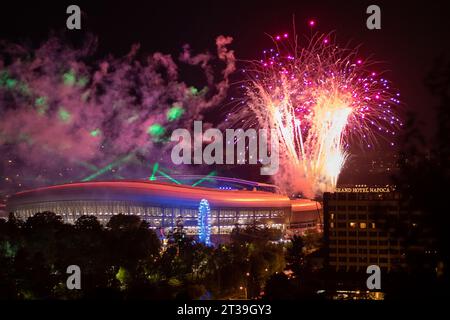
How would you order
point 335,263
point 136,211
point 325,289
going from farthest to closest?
point 136,211
point 335,263
point 325,289

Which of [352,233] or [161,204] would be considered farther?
[161,204]

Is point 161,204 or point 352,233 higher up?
point 161,204

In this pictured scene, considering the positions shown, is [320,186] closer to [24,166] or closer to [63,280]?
[63,280]

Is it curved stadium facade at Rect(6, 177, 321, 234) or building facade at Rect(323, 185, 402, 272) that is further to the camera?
curved stadium facade at Rect(6, 177, 321, 234)

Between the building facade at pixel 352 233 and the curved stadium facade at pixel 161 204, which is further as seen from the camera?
the curved stadium facade at pixel 161 204
